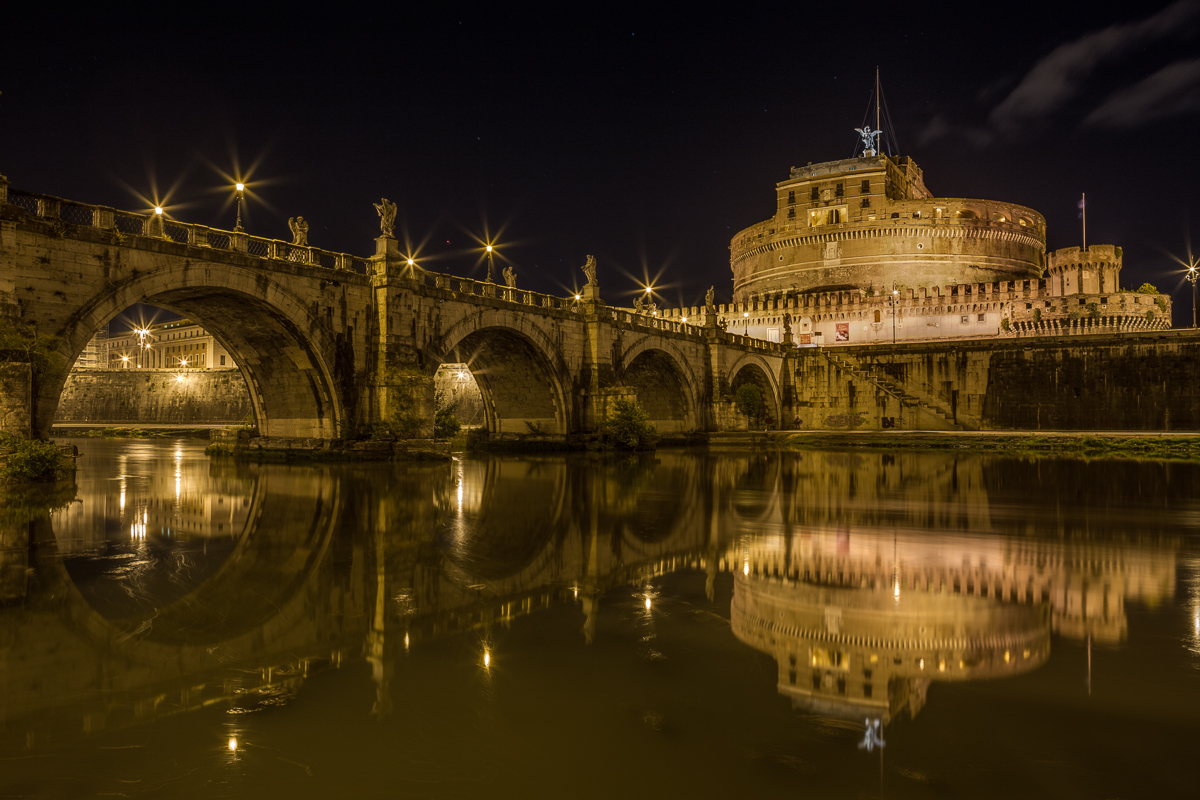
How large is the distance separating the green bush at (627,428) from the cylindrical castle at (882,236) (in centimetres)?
4351

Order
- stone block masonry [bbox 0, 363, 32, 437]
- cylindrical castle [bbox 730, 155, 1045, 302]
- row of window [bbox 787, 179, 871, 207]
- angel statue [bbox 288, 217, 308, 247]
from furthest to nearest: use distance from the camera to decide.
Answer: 1. row of window [bbox 787, 179, 871, 207]
2. cylindrical castle [bbox 730, 155, 1045, 302]
3. angel statue [bbox 288, 217, 308, 247]
4. stone block masonry [bbox 0, 363, 32, 437]

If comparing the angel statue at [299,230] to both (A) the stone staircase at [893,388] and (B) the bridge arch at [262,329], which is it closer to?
(B) the bridge arch at [262,329]

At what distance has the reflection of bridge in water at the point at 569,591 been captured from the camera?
505cm

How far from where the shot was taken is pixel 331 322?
23.7m

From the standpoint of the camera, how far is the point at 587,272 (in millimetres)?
34188

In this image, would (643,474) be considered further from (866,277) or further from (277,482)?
(866,277)

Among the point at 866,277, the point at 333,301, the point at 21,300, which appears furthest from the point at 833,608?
the point at 866,277

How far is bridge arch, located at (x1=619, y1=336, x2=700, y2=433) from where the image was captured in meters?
41.1

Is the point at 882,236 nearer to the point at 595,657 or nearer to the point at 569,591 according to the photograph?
the point at 569,591

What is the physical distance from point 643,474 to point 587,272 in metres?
15.7

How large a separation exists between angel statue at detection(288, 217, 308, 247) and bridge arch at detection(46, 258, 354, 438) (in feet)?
4.55

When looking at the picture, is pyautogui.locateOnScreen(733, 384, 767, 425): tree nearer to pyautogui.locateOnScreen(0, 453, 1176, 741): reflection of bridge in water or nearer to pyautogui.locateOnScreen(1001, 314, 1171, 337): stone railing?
pyautogui.locateOnScreen(1001, 314, 1171, 337): stone railing

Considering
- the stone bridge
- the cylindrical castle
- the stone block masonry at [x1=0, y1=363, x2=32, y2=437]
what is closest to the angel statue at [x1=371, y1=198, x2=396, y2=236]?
the stone bridge

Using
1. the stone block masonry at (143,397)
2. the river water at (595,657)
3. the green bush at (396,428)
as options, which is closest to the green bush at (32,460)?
the river water at (595,657)
